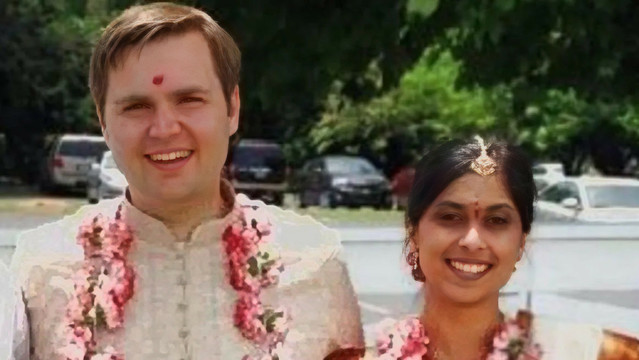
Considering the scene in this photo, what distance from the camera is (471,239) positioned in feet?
5.74

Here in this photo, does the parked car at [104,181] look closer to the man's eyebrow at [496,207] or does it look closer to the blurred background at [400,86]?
the blurred background at [400,86]

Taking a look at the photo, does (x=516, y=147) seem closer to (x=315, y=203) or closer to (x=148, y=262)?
(x=148, y=262)

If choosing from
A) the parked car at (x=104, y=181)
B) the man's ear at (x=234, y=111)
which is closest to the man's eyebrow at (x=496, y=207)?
the man's ear at (x=234, y=111)

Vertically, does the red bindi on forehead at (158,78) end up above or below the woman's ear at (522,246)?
above

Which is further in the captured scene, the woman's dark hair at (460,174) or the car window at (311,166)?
the car window at (311,166)

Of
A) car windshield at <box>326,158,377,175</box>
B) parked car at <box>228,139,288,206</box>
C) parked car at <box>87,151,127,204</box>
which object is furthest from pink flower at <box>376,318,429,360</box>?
car windshield at <box>326,158,377,175</box>

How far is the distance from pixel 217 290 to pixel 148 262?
13cm

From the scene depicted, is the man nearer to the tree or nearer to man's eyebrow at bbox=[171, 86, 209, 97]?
man's eyebrow at bbox=[171, 86, 209, 97]

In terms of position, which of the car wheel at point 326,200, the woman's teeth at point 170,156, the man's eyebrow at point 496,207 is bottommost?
the car wheel at point 326,200

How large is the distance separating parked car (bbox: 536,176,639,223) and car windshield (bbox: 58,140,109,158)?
10792 millimetres

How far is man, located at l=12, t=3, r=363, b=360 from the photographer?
179 centimetres

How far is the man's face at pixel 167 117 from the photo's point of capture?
178 cm

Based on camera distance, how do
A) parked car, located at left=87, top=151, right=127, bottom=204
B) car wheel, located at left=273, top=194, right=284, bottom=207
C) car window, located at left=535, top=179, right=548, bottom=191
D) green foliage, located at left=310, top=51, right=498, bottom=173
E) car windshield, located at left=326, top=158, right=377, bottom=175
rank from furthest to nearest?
green foliage, located at left=310, top=51, right=498, bottom=173 → car windshield, located at left=326, top=158, right=377, bottom=175 → car wheel, located at left=273, top=194, right=284, bottom=207 → parked car, located at left=87, top=151, right=127, bottom=204 → car window, located at left=535, top=179, right=548, bottom=191

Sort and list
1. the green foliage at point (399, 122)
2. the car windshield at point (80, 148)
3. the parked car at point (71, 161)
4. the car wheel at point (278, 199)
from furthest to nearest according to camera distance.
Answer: the green foliage at point (399, 122)
the parked car at point (71, 161)
the car windshield at point (80, 148)
the car wheel at point (278, 199)
